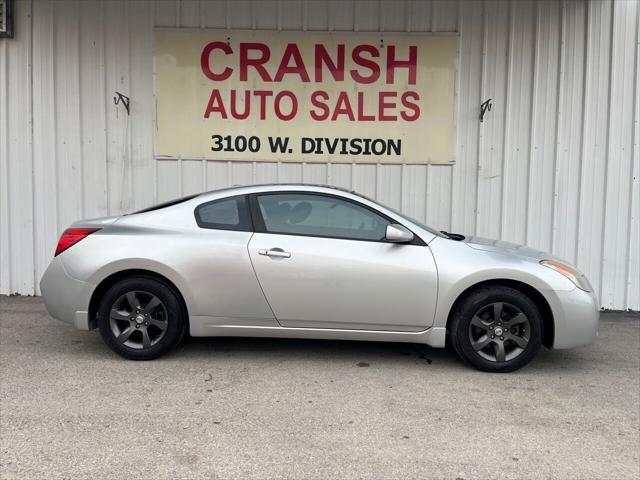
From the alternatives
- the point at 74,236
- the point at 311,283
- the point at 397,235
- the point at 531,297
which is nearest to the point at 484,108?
the point at 531,297

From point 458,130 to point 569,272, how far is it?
3.06m

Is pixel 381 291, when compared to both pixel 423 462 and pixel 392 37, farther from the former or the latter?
pixel 392 37

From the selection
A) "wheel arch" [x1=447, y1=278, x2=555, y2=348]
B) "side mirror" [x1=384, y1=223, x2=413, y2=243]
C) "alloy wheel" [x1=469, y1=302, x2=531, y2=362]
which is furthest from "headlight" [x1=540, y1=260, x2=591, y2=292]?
"side mirror" [x1=384, y1=223, x2=413, y2=243]

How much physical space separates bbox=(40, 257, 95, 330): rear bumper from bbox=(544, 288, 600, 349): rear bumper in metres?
3.85

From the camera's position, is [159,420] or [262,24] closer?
[159,420]

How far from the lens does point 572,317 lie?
474cm

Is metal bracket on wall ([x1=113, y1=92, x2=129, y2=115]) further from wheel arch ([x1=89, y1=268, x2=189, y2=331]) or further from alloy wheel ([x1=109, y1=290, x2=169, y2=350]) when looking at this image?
alloy wheel ([x1=109, y1=290, x2=169, y2=350])

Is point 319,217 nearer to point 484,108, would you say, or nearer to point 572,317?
point 572,317

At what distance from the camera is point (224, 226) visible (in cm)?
496

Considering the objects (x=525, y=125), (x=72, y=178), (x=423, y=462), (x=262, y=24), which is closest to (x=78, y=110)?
(x=72, y=178)

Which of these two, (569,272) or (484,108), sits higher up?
(484,108)

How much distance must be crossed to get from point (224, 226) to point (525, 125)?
440cm

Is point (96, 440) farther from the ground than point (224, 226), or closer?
closer

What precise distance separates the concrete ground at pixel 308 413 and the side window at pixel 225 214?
1185mm
